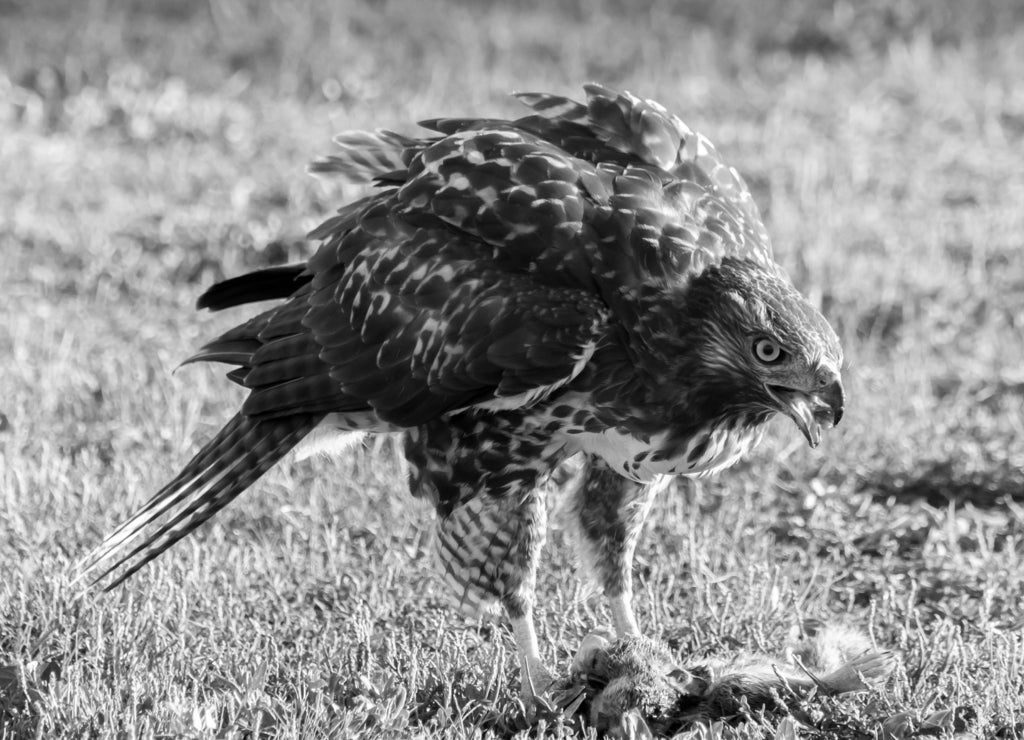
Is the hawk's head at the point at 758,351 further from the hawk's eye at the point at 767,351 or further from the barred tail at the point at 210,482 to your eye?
the barred tail at the point at 210,482

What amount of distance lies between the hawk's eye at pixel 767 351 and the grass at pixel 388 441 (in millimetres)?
989

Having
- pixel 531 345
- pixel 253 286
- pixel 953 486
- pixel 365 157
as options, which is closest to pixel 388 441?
pixel 253 286

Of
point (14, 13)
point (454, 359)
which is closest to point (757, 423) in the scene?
point (454, 359)

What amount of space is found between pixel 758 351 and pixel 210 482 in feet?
5.88

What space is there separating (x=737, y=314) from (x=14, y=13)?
848 centimetres

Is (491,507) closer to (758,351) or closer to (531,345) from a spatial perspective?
(531,345)

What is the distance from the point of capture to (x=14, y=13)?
11297mm

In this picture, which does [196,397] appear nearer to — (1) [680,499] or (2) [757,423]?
(1) [680,499]

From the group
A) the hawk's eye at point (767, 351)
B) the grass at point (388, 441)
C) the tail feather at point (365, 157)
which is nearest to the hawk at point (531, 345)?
the hawk's eye at point (767, 351)

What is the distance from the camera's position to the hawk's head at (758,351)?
412 cm

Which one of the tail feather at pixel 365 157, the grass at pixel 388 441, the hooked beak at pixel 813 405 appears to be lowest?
the grass at pixel 388 441

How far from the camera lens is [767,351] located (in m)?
4.20

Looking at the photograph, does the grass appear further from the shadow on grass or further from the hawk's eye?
the hawk's eye

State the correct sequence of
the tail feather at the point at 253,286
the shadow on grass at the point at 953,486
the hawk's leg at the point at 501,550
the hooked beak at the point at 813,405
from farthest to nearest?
the shadow on grass at the point at 953,486 < the tail feather at the point at 253,286 < the hawk's leg at the point at 501,550 < the hooked beak at the point at 813,405
